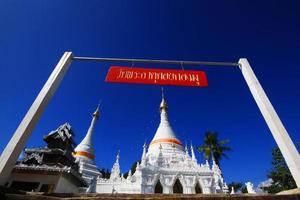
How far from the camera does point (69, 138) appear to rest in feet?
55.5

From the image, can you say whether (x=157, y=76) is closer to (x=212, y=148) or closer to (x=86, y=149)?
(x=86, y=149)

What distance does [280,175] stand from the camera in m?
27.7

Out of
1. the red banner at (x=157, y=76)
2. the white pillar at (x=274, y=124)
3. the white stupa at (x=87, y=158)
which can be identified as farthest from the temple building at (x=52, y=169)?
the white pillar at (x=274, y=124)

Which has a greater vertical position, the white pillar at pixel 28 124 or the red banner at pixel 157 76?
the red banner at pixel 157 76

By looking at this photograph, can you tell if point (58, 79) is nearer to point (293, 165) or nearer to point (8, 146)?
point (8, 146)

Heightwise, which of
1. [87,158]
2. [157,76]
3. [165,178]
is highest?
[87,158]

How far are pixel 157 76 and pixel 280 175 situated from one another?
3213 cm

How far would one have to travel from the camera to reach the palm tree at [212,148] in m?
29.7

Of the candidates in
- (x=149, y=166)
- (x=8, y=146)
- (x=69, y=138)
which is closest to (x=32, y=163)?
(x=69, y=138)

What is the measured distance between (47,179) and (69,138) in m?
4.35

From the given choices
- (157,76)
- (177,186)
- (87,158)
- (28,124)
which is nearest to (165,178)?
(177,186)

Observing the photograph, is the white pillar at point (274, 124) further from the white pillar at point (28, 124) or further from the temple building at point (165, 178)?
the temple building at point (165, 178)

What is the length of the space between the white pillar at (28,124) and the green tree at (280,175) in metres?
33.9

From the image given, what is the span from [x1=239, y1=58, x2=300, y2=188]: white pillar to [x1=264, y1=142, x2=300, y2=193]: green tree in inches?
1181
